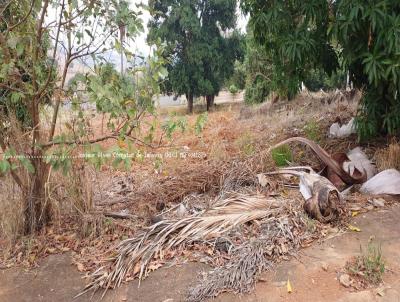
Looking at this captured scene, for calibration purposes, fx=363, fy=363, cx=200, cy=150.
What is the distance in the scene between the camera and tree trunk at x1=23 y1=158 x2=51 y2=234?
2.76m

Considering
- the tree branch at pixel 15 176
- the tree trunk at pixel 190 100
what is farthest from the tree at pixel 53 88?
the tree trunk at pixel 190 100

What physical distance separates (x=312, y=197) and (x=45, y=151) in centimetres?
198

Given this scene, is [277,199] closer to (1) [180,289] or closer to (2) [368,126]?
(1) [180,289]

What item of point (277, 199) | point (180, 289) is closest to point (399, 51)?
point (277, 199)

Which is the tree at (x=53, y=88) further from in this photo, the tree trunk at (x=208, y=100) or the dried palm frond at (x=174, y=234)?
the tree trunk at (x=208, y=100)

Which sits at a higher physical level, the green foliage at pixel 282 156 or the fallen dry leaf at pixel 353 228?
the green foliage at pixel 282 156

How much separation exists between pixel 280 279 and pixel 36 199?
1.90 metres

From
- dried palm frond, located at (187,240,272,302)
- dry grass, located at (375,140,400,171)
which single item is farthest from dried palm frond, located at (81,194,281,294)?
dry grass, located at (375,140,400,171)

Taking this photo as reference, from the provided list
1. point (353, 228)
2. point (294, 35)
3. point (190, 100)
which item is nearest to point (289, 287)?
point (353, 228)

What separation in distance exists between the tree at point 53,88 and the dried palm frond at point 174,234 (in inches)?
26.9

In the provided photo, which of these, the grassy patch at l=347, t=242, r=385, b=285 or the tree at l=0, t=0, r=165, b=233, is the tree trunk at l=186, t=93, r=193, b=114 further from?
the grassy patch at l=347, t=242, r=385, b=285

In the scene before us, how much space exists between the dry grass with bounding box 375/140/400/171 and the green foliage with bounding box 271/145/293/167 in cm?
83

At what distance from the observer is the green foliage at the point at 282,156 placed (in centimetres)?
370

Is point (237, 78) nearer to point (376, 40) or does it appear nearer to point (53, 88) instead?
point (376, 40)
